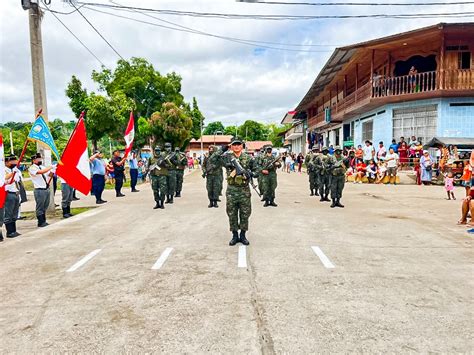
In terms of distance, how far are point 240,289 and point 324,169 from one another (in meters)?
7.42

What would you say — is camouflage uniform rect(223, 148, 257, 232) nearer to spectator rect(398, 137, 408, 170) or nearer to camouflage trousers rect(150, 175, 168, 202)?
camouflage trousers rect(150, 175, 168, 202)

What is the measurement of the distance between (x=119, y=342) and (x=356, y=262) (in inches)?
133

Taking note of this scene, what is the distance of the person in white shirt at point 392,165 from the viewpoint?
55.6ft

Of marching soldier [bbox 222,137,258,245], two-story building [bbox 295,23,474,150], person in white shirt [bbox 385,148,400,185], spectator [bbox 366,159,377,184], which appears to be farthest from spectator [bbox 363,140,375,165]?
marching soldier [bbox 222,137,258,245]

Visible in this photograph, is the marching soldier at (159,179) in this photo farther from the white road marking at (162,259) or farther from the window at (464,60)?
the window at (464,60)

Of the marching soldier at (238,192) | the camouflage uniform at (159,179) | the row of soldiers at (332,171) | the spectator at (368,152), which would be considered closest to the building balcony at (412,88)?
the spectator at (368,152)

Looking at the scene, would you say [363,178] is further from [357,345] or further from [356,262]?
[357,345]

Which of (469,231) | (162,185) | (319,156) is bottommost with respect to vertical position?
(469,231)

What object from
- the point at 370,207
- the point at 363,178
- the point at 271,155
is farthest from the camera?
the point at 363,178

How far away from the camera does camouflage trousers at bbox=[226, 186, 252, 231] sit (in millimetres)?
6133

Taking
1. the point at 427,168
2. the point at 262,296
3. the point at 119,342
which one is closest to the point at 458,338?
the point at 262,296

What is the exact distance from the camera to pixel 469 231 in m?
7.14

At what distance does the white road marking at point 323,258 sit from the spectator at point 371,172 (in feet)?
43.7

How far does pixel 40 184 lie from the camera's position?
26.7ft
